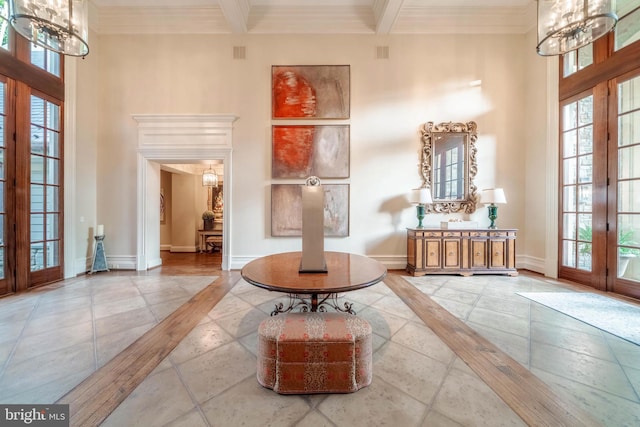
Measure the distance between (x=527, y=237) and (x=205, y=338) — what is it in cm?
569

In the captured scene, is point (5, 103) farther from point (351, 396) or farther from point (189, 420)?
point (351, 396)

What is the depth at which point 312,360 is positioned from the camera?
4.76 feet

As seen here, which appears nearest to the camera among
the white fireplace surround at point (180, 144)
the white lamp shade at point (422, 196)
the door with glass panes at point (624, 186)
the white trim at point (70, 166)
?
the door with glass panes at point (624, 186)

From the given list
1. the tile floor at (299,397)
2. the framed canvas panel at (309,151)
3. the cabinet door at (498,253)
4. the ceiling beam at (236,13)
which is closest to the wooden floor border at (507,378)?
the tile floor at (299,397)

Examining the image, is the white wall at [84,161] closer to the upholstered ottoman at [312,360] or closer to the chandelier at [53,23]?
the chandelier at [53,23]

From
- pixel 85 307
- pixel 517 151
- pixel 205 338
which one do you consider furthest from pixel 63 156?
pixel 517 151

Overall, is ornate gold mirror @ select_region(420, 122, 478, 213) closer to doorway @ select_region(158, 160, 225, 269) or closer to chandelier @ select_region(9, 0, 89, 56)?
chandelier @ select_region(9, 0, 89, 56)

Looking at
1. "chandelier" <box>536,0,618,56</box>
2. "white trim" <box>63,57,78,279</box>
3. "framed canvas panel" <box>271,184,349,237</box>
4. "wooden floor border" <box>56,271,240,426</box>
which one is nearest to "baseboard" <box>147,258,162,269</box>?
"white trim" <box>63,57,78,279</box>

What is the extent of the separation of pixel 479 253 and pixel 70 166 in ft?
23.8

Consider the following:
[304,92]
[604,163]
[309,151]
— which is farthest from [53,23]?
[604,163]

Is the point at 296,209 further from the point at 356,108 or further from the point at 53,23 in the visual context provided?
the point at 53,23

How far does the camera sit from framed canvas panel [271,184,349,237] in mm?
4613

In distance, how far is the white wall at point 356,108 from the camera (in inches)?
182

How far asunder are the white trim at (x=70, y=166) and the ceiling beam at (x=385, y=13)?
17.6ft
